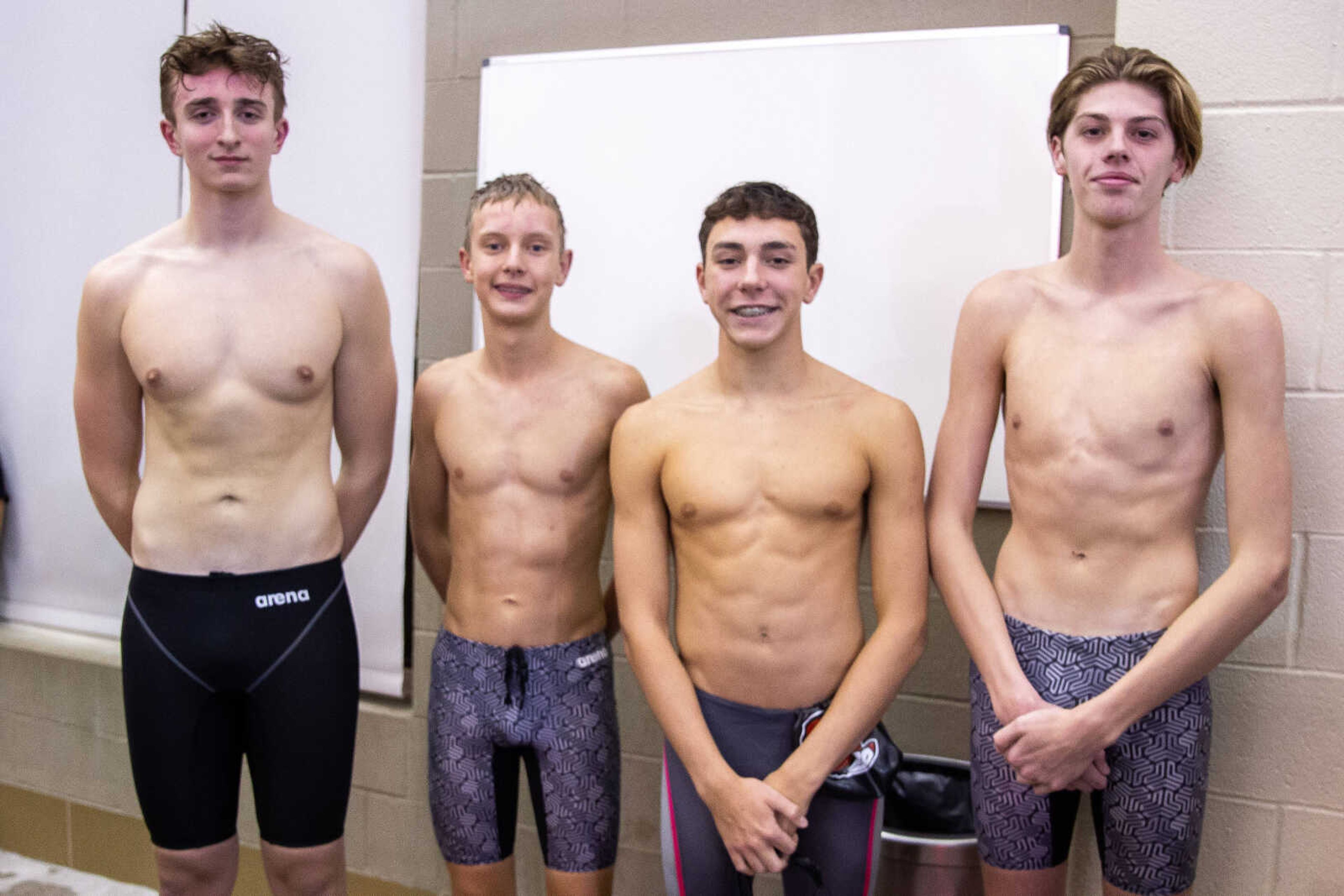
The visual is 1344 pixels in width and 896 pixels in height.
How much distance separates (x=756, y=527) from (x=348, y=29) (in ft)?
6.51

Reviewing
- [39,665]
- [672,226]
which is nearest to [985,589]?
[672,226]

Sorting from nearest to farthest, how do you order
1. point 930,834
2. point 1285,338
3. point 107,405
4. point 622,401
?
point 1285,338, point 107,405, point 622,401, point 930,834

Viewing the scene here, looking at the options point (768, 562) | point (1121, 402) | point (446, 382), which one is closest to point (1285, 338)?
point (1121, 402)

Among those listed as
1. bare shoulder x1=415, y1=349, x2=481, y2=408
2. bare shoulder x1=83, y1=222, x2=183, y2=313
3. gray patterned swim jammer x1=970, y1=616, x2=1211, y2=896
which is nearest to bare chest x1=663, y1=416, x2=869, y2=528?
gray patterned swim jammer x1=970, y1=616, x2=1211, y2=896

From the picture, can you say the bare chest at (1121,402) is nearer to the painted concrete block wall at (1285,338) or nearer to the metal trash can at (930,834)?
the painted concrete block wall at (1285,338)

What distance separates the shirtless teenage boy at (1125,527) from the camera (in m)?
1.67

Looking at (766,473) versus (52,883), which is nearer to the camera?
(766,473)

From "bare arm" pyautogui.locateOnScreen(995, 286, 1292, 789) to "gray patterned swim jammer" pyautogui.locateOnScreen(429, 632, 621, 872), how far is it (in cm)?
78

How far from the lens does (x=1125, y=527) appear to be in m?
1.71

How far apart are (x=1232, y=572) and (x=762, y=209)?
3.17 feet

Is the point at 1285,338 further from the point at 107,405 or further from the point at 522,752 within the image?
the point at 107,405

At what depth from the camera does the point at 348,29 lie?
2947 mm

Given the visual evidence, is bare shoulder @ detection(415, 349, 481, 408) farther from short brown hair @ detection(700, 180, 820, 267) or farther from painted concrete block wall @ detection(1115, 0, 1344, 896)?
painted concrete block wall @ detection(1115, 0, 1344, 896)

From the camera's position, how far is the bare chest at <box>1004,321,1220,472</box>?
170 centimetres
